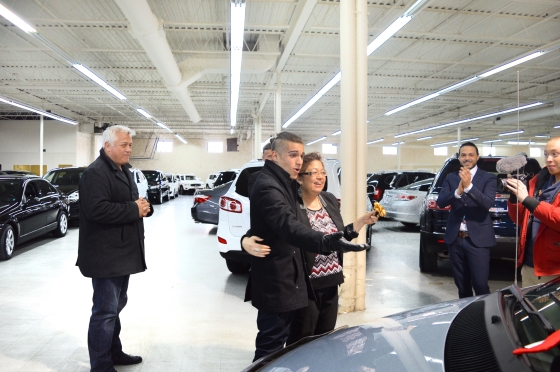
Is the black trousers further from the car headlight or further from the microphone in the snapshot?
the car headlight

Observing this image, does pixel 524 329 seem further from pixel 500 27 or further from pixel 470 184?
pixel 500 27

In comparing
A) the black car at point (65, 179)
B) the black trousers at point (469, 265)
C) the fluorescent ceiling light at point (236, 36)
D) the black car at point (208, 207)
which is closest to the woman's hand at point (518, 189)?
the black trousers at point (469, 265)

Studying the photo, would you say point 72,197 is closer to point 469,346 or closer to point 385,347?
point 385,347

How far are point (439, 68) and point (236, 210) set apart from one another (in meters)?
12.0

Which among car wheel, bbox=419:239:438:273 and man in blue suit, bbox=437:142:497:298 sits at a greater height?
man in blue suit, bbox=437:142:497:298

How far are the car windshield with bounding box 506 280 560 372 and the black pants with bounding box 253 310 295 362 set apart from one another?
1121 mm

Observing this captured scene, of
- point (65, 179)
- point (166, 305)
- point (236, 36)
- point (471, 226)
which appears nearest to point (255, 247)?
point (471, 226)

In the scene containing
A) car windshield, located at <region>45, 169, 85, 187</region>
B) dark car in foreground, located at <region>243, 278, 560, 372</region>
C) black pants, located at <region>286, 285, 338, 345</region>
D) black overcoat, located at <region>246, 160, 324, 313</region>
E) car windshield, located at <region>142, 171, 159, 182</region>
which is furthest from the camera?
car windshield, located at <region>142, 171, 159, 182</region>

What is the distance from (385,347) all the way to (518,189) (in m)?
1.88

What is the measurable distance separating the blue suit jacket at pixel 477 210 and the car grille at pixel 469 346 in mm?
1971

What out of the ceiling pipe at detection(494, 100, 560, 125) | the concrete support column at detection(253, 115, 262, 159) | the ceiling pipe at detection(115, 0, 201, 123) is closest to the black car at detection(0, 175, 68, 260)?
the ceiling pipe at detection(115, 0, 201, 123)

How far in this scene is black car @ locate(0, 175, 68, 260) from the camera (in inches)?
270

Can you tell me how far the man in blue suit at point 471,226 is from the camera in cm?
351

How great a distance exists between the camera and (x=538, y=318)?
59.9 inches
